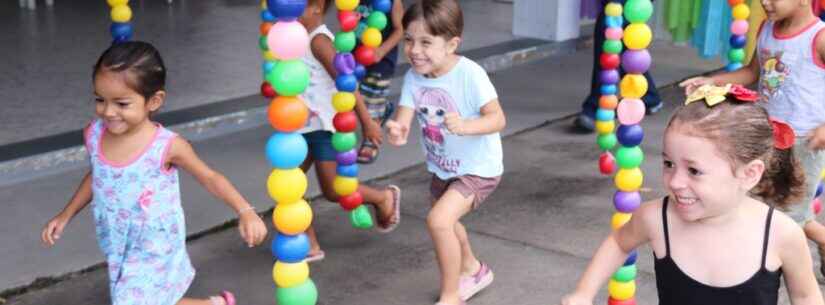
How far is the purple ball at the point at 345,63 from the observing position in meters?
4.50

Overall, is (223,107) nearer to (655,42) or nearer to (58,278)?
(58,278)

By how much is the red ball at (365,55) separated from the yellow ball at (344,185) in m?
0.61

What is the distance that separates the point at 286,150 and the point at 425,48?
116cm

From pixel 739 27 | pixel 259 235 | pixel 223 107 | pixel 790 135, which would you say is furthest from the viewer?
pixel 223 107

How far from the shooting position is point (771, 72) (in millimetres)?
4344

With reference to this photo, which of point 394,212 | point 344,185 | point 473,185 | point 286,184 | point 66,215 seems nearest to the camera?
point 286,184

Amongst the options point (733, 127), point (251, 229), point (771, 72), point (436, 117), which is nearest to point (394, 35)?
point (436, 117)

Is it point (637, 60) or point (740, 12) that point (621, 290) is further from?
point (740, 12)

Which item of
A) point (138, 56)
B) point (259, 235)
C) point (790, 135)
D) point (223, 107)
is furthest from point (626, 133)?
point (223, 107)

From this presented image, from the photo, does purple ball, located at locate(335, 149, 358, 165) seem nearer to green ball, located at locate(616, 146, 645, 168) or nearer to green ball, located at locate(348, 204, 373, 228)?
green ball, located at locate(348, 204, 373, 228)

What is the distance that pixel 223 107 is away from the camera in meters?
7.21

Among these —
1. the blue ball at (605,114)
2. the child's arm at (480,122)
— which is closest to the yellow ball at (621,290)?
the child's arm at (480,122)

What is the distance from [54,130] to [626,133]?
3790 mm

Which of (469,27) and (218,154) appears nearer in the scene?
(218,154)
